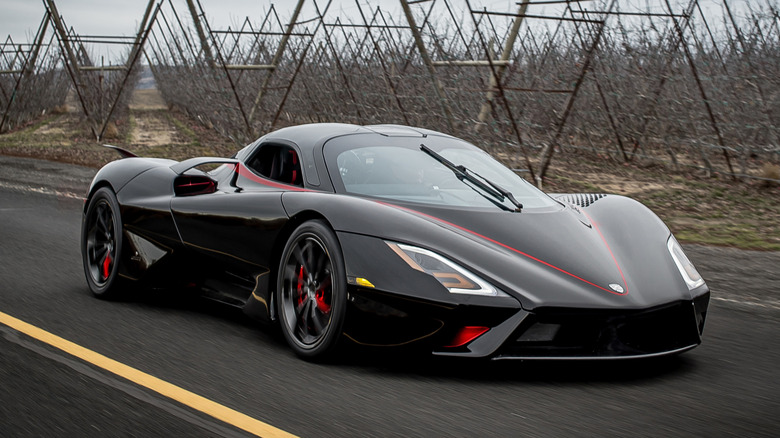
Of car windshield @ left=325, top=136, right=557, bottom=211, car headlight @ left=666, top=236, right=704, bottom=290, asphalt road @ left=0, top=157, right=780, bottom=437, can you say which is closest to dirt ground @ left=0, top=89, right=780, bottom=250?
asphalt road @ left=0, top=157, right=780, bottom=437

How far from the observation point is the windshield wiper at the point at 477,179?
4.75 metres

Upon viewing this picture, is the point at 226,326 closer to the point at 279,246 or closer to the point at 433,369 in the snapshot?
the point at 279,246

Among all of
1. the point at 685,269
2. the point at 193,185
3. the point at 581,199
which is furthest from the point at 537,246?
the point at 193,185

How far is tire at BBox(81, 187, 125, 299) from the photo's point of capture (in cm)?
588

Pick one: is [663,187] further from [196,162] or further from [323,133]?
[196,162]

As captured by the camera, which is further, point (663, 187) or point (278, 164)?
point (663, 187)

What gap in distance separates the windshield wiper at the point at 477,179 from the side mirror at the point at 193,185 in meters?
1.35

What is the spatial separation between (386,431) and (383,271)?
852 mm

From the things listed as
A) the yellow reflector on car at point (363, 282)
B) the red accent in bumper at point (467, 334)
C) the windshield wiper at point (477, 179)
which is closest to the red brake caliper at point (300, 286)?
the yellow reflector on car at point (363, 282)

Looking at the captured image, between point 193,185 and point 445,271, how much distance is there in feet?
7.72

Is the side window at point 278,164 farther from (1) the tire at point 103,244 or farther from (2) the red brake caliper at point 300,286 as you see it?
(1) the tire at point 103,244

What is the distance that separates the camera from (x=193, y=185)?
5621 millimetres

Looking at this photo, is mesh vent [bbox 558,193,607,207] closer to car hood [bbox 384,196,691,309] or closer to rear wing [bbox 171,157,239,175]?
car hood [bbox 384,196,691,309]

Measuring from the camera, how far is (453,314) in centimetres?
376
